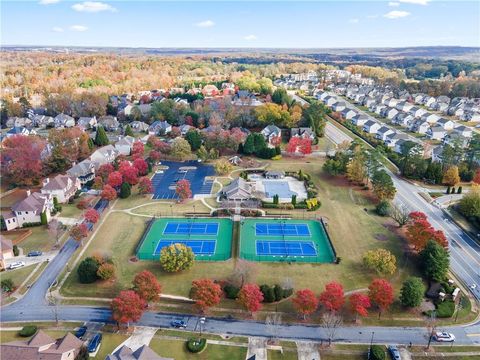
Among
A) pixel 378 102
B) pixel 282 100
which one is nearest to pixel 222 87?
pixel 282 100

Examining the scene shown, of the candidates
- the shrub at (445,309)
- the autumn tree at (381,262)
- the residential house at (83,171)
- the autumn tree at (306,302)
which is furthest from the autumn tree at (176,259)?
the residential house at (83,171)

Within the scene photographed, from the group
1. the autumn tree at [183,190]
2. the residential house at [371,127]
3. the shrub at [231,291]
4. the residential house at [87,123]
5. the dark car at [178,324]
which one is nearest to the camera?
the dark car at [178,324]

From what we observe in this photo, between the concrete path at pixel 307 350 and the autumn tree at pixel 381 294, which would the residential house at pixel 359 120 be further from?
the concrete path at pixel 307 350

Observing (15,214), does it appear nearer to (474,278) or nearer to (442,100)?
(474,278)

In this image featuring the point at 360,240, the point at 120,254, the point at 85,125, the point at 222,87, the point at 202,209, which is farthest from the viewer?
the point at 222,87

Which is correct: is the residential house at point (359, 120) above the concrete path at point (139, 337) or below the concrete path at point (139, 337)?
above

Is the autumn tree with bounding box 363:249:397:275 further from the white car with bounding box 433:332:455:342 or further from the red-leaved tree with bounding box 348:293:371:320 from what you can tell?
the white car with bounding box 433:332:455:342
